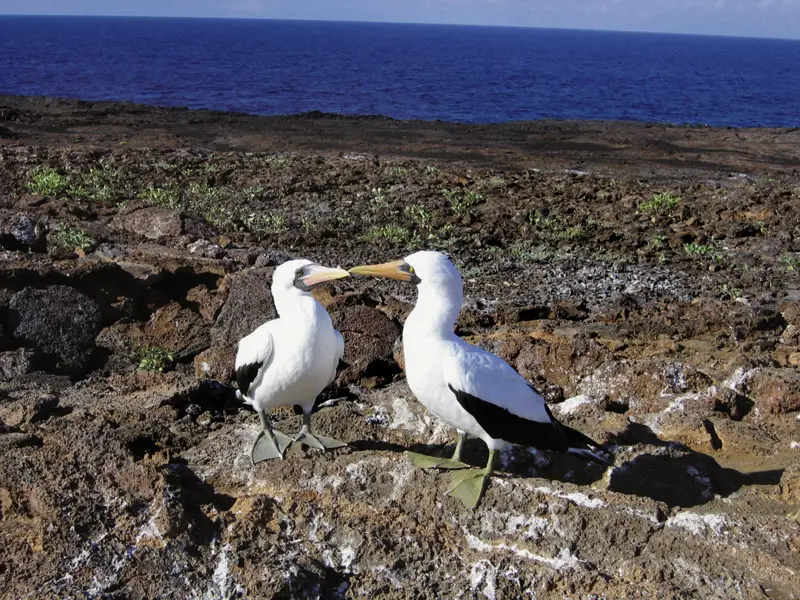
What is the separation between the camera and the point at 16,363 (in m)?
6.02

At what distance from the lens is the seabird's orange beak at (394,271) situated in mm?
4357

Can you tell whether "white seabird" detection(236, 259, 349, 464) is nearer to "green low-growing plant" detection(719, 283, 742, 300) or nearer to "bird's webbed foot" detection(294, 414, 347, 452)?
"bird's webbed foot" detection(294, 414, 347, 452)

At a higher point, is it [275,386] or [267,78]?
[275,386]

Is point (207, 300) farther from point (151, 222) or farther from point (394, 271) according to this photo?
point (151, 222)

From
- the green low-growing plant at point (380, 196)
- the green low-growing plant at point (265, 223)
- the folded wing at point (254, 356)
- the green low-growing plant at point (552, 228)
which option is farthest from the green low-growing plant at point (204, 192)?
the folded wing at point (254, 356)

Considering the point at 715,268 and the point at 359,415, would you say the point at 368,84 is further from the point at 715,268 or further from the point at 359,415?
the point at 359,415

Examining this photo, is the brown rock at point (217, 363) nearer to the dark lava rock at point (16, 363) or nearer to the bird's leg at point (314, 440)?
the dark lava rock at point (16, 363)

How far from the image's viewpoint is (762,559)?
345 centimetres

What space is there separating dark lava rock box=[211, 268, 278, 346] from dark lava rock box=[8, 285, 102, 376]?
3.13 ft

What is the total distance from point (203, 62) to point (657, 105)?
1569 inches

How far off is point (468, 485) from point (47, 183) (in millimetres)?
10146

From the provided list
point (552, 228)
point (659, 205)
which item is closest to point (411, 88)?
point (659, 205)

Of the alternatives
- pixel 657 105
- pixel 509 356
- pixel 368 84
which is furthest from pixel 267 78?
pixel 509 356

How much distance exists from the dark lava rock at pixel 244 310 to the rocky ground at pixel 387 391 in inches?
1.0
